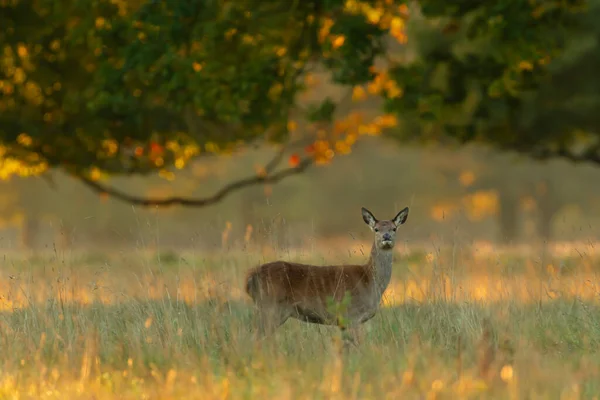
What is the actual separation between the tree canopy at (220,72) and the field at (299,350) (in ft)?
15.0

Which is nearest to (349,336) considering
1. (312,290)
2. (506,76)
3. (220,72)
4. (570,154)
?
(312,290)

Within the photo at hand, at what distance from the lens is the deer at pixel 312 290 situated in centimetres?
1048

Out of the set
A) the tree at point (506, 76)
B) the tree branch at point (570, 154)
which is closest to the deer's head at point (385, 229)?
the tree at point (506, 76)

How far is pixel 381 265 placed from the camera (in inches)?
430

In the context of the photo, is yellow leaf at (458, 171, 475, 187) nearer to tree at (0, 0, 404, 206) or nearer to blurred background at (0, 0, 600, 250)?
blurred background at (0, 0, 600, 250)

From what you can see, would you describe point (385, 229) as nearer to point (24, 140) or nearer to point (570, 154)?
point (24, 140)

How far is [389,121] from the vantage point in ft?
69.7

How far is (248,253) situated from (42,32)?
8738mm

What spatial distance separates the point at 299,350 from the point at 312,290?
155 cm

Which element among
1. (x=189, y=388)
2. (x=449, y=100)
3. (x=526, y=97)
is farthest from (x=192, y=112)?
(x=189, y=388)

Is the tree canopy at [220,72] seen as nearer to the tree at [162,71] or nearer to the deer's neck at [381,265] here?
the tree at [162,71]

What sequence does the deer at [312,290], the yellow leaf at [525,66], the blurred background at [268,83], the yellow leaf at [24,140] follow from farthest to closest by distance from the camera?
the yellow leaf at [24,140] → the yellow leaf at [525,66] → the blurred background at [268,83] → the deer at [312,290]

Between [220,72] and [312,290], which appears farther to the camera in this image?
[220,72]

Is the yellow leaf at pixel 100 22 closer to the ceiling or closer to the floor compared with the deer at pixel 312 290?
closer to the ceiling
